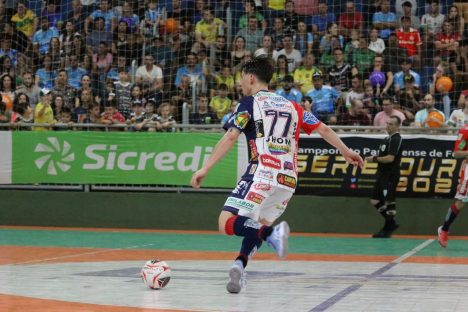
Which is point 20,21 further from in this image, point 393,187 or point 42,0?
point 393,187

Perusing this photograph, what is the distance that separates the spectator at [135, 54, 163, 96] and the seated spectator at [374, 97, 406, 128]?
198 inches

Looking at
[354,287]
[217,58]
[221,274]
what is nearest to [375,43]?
[217,58]

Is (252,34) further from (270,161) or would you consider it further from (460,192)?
(270,161)

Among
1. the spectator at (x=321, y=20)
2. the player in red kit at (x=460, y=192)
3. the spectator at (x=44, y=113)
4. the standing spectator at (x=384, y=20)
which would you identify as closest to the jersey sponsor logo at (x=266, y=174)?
the player in red kit at (x=460, y=192)

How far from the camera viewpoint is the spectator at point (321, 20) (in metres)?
21.1

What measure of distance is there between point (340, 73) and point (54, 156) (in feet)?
21.9

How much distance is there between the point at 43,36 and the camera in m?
21.9

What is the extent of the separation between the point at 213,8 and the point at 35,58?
446 centimetres

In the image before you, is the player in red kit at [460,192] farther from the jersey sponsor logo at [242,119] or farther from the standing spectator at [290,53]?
the jersey sponsor logo at [242,119]

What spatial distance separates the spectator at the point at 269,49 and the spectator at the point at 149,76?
232 cm

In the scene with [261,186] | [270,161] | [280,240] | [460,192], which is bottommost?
[460,192]

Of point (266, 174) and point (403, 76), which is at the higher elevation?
point (403, 76)

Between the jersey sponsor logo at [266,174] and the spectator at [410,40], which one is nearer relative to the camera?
the jersey sponsor logo at [266,174]

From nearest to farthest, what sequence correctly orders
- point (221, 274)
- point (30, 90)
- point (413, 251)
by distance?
point (221, 274), point (413, 251), point (30, 90)
